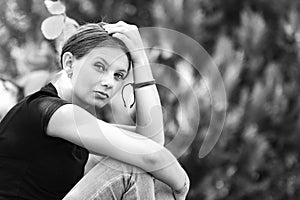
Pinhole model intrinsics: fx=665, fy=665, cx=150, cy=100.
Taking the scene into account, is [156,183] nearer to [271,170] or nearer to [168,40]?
[168,40]

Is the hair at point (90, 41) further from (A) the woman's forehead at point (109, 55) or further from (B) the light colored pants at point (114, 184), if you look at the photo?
(B) the light colored pants at point (114, 184)

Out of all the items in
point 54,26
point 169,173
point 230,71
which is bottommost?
point 230,71

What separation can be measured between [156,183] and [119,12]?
1.77 metres

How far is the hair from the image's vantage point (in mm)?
1586

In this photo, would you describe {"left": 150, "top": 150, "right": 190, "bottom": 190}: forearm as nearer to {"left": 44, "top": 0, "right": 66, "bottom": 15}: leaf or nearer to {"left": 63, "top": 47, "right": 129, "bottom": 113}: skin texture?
{"left": 63, "top": 47, "right": 129, "bottom": 113}: skin texture

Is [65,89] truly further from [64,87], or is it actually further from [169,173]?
[169,173]

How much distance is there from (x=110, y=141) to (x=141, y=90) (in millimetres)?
248

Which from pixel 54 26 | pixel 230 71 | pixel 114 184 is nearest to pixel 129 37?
pixel 114 184

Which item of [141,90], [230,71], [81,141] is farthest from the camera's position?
[230,71]

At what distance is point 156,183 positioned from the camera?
5.40 ft

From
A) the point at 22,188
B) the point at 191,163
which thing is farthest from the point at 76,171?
the point at 191,163

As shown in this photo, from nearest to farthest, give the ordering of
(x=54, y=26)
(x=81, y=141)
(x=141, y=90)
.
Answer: (x=81, y=141)
(x=141, y=90)
(x=54, y=26)

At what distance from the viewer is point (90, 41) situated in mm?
1586

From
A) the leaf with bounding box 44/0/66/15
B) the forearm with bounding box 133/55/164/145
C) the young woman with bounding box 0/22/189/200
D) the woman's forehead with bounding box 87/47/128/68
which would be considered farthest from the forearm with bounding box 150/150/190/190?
the leaf with bounding box 44/0/66/15
